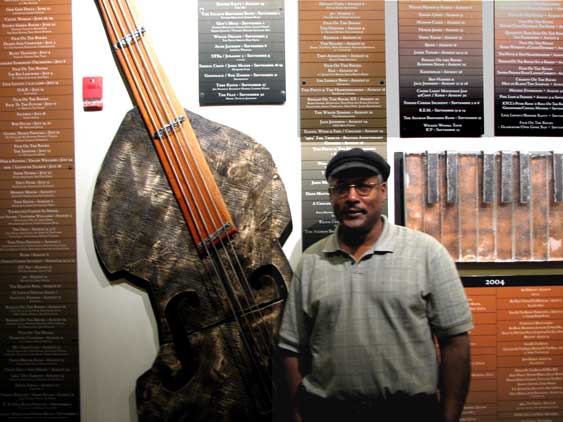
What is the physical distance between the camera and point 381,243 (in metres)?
1.74

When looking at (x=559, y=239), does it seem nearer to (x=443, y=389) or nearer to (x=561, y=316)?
(x=561, y=316)

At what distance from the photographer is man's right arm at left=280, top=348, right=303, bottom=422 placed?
5.81 feet

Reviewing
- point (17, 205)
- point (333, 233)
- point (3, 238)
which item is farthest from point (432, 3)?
point (3, 238)

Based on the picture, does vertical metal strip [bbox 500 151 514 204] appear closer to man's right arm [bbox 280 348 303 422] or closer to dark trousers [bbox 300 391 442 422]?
dark trousers [bbox 300 391 442 422]

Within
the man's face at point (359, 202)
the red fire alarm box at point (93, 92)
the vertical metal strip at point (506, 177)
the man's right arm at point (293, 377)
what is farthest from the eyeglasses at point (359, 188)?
the red fire alarm box at point (93, 92)

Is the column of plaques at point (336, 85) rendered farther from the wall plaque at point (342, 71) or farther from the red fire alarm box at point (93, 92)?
the red fire alarm box at point (93, 92)

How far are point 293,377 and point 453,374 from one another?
0.62m

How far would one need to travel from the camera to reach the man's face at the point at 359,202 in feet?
5.74

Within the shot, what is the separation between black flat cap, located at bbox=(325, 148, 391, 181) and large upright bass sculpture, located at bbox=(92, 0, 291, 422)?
0.85 feet

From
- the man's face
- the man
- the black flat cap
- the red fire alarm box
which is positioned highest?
the red fire alarm box

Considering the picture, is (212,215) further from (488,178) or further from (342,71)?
(488,178)

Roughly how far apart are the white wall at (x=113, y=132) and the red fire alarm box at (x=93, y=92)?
25 millimetres

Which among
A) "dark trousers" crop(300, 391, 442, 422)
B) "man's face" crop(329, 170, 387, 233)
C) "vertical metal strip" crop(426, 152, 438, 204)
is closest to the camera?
"dark trousers" crop(300, 391, 442, 422)

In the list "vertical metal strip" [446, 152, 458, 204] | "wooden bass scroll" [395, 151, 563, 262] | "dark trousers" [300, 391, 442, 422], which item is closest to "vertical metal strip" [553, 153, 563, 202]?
"wooden bass scroll" [395, 151, 563, 262]
